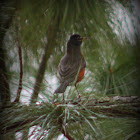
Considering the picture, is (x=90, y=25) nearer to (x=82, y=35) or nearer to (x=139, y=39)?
(x=82, y=35)

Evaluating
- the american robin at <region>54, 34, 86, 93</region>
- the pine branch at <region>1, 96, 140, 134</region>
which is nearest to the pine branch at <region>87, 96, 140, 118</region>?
the pine branch at <region>1, 96, 140, 134</region>

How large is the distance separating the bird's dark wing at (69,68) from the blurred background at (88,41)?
0.06 m

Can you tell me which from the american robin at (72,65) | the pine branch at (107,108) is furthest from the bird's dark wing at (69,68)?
the pine branch at (107,108)

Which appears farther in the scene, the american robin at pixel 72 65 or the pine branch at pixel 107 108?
the american robin at pixel 72 65

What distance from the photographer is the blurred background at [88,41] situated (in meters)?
0.83

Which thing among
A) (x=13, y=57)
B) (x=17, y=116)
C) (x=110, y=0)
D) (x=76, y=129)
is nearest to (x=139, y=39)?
(x=110, y=0)

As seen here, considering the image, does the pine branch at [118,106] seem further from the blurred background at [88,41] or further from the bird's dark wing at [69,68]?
the bird's dark wing at [69,68]

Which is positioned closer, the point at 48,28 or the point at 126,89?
the point at 126,89

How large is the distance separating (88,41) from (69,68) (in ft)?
0.70

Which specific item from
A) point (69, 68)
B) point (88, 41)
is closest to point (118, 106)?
point (69, 68)

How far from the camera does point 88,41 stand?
127 centimetres

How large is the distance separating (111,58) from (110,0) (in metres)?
0.30

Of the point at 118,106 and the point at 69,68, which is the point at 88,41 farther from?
the point at 118,106

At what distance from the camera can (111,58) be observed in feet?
3.62
